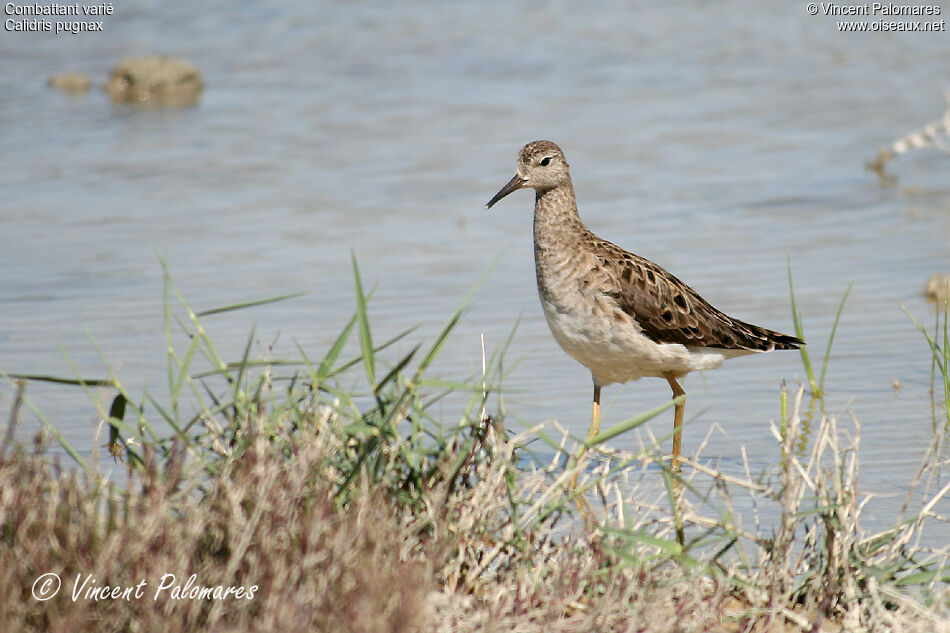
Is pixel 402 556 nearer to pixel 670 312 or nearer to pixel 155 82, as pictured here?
pixel 670 312

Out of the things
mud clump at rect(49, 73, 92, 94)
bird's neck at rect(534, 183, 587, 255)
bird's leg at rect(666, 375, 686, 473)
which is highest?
mud clump at rect(49, 73, 92, 94)

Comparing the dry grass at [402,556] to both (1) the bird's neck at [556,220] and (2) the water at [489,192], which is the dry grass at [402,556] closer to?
(2) the water at [489,192]

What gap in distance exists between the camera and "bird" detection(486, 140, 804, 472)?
20.1ft

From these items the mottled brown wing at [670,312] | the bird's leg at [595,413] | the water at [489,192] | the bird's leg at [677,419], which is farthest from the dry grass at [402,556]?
the mottled brown wing at [670,312]

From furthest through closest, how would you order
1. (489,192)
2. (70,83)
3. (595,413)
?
(70,83), (489,192), (595,413)

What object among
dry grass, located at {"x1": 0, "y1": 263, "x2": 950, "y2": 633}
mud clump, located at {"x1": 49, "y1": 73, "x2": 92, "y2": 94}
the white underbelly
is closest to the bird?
the white underbelly

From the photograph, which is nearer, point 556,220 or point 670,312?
point 670,312

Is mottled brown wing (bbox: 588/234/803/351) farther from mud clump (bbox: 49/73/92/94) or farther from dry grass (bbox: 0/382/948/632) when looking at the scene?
mud clump (bbox: 49/73/92/94)

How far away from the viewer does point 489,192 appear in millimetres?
11445

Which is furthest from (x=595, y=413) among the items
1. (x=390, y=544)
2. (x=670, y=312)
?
(x=390, y=544)

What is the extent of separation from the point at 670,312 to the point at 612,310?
1.12 ft

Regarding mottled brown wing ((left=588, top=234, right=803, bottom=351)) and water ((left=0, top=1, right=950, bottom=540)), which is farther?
water ((left=0, top=1, right=950, bottom=540))

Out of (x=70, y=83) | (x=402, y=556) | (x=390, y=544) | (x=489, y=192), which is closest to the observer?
(x=390, y=544)

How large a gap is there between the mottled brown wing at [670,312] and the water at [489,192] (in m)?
0.41
